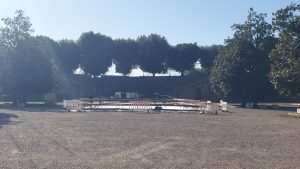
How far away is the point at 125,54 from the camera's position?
106375 mm

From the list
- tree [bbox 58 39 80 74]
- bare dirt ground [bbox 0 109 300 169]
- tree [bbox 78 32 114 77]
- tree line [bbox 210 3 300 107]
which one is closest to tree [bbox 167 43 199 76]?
tree [bbox 78 32 114 77]

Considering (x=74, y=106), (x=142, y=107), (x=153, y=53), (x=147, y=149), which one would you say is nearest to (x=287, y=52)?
(x=142, y=107)

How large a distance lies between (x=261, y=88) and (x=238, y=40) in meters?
6.79

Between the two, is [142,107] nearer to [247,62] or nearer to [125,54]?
[247,62]

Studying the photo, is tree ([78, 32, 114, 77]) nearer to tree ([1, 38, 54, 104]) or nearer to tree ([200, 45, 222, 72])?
tree ([200, 45, 222, 72])

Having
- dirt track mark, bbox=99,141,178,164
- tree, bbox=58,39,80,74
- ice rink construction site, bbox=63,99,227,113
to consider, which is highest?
tree, bbox=58,39,80,74

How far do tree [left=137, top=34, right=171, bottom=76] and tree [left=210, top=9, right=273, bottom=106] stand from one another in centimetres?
3914

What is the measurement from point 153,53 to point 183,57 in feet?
21.3

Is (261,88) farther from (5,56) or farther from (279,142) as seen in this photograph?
(279,142)

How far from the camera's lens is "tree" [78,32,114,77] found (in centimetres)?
10300

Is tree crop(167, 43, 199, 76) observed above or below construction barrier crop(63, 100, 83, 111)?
above

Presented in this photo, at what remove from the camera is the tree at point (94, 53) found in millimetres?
103000

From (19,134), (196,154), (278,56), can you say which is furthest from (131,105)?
(196,154)

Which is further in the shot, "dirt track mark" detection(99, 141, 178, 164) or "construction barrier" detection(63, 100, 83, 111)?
"construction barrier" detection(63, 100, 83, 111)
